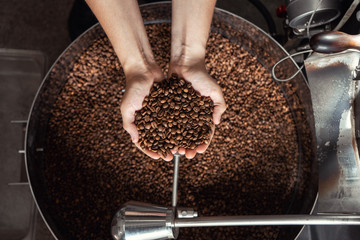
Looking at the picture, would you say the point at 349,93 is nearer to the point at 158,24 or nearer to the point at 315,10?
the point at 315,10

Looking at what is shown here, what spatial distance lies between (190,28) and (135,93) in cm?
33

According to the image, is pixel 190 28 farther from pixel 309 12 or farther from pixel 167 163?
pixel 167 163

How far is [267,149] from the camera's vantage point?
128 centimetres

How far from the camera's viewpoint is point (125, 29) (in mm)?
1098

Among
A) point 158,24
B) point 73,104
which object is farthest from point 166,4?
point 73,104

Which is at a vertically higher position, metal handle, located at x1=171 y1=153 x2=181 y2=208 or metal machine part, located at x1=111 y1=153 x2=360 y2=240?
metal handle, located at x1=171 y1=153 x2=181 y2=208

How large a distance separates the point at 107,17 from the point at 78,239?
87cm

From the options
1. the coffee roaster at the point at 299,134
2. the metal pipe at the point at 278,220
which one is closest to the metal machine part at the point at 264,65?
the coffee roaster at the point at 299,134

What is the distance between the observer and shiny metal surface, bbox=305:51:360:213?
934 mm

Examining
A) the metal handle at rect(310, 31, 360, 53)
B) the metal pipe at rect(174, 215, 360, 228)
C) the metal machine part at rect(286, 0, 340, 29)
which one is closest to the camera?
the metal pipe at rect(174, 215, 360, 228)

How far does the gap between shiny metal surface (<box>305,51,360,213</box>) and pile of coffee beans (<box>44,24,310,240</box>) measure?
0.29 meters

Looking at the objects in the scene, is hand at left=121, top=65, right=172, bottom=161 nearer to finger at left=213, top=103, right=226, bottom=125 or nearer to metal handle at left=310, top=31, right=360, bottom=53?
finger at left=213, top=103, right=226, bottom=125

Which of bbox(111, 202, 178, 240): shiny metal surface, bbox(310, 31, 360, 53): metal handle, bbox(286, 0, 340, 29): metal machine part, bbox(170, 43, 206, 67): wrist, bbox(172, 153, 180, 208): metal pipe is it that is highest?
bbox(286, 0, 340, 29): metal machine part

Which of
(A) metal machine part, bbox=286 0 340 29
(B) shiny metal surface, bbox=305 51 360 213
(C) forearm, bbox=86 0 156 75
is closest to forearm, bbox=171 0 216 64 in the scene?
(C) forearm, bbox=86 0 156 75
